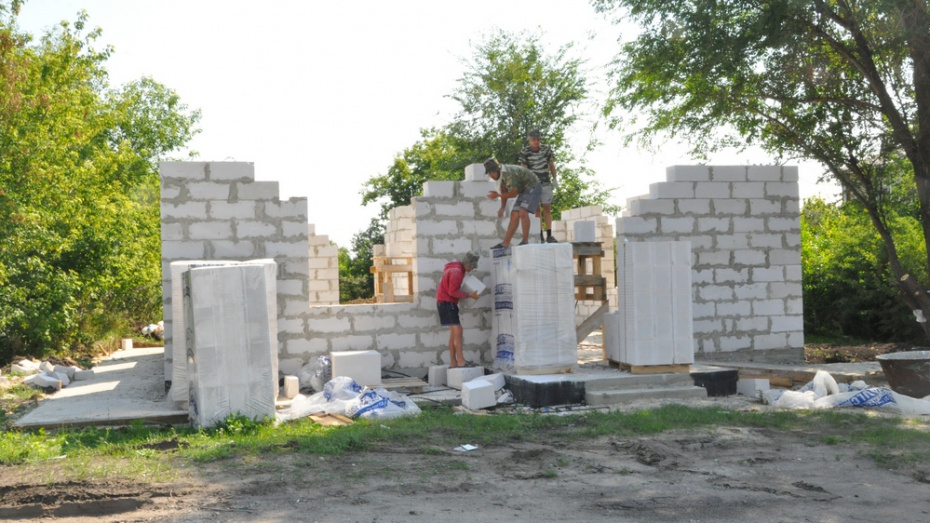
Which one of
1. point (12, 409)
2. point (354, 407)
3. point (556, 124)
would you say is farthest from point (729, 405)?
point (556, 124)

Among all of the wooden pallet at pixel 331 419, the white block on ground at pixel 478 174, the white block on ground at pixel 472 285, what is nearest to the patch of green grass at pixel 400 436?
the wooden pallet at pixel 331 419

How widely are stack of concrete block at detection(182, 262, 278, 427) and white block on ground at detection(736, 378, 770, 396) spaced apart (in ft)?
20.4

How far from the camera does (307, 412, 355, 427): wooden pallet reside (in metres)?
9.30

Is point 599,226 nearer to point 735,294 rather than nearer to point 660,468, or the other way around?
point 735,294

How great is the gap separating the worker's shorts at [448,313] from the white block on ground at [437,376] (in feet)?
2.13

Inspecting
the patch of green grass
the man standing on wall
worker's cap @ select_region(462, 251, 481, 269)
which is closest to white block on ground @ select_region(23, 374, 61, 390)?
the patch of green grass

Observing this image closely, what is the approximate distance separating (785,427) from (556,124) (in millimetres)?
22719

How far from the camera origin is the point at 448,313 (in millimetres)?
12039

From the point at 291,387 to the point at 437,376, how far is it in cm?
215

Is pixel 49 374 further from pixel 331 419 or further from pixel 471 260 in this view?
pixel 471 260

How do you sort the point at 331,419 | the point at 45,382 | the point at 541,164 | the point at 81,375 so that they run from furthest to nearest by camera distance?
the point at 81,375, the point at 541,164, the point at 45,382, the point at 331,419

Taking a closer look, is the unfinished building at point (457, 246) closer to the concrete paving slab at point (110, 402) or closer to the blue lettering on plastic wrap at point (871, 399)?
the concrete paving slab at point (110, 402)

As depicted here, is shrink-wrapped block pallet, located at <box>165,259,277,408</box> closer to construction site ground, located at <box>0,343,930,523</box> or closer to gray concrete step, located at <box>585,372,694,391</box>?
construction site ground, located at <box>0,343,930,523</box>

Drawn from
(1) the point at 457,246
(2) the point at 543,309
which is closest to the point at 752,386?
(2) the point at 543,309
